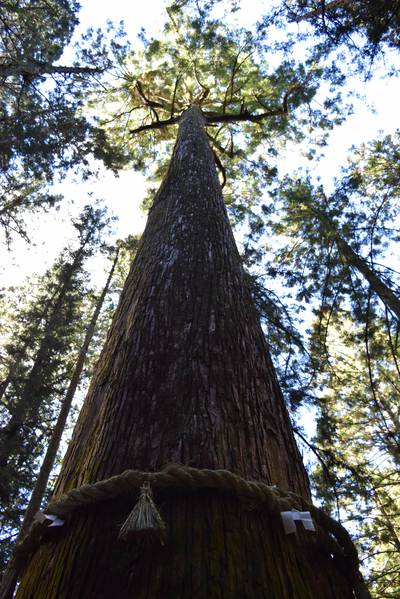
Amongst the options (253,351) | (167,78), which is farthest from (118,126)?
(253,351)

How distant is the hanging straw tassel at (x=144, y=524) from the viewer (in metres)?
0.80

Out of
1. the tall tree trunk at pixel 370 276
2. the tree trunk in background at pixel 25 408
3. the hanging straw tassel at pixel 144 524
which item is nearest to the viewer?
the hanging straw tassel at pixel 144 524

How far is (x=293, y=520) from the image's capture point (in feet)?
3.16

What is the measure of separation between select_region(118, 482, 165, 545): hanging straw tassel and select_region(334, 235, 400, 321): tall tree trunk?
21.6 feet

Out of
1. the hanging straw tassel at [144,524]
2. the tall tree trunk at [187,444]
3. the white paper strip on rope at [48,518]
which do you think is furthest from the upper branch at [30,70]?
the hanging straw tassel at [144,524]

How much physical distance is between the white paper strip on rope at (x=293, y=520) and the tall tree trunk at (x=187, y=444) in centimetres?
3

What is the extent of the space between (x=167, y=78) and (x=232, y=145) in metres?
2.71

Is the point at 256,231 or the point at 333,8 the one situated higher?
the point at 333,8

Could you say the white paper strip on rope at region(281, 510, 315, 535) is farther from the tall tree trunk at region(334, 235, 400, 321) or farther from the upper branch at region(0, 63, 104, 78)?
the upper branch at region(0, 63, 104, 78)

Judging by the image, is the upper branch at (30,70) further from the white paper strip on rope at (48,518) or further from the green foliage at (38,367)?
the white paper strip on rope at (48,518)

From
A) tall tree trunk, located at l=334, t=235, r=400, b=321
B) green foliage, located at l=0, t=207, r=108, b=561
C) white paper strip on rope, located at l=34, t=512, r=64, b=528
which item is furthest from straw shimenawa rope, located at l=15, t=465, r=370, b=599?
green foliage, located at l=0, t=207, r=108, b=561

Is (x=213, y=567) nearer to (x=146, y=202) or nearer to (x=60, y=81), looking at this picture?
(x=60, y=81)

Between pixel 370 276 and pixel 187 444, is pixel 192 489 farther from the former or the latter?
pixel 370 276

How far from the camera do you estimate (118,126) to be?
464 inches
